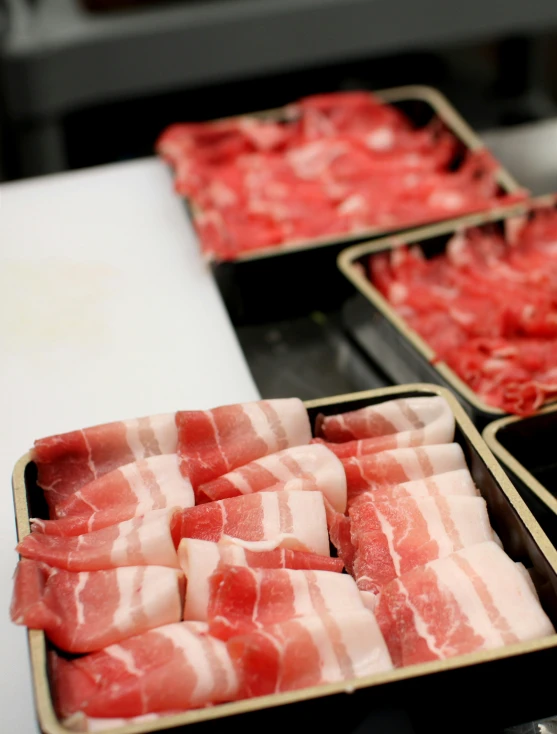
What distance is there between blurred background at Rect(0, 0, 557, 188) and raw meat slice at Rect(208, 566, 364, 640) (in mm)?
2071

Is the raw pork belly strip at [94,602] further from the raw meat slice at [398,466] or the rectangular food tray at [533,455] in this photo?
the rectangular food tray at [533,455]

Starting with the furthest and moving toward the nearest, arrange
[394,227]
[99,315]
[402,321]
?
[394,227]
[99,315]
[402,321]

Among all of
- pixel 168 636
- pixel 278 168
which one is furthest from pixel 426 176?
pixel 168 636

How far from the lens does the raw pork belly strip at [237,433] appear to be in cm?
162

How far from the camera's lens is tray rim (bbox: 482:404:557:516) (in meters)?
1.68

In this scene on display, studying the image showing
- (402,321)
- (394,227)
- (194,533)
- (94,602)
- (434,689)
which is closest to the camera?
(434,689)

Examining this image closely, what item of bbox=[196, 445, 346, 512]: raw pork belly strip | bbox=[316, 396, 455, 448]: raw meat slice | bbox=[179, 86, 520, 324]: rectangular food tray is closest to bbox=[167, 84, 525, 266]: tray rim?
bbox=[179, 86, 520, 324]: rectangular food tray

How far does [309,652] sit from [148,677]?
0.24 metres

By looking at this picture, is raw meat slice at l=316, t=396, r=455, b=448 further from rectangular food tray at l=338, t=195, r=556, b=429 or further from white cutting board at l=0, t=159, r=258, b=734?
white cutting board at l=0, t=159, r=258, b=734

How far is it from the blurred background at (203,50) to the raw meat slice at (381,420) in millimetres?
1637

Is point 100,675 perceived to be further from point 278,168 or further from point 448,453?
point 278,168

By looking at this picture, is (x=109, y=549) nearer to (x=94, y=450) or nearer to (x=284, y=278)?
(x=94, y=450)

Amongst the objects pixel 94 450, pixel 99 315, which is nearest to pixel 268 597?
pixel 94 450

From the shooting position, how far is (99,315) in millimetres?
2275
